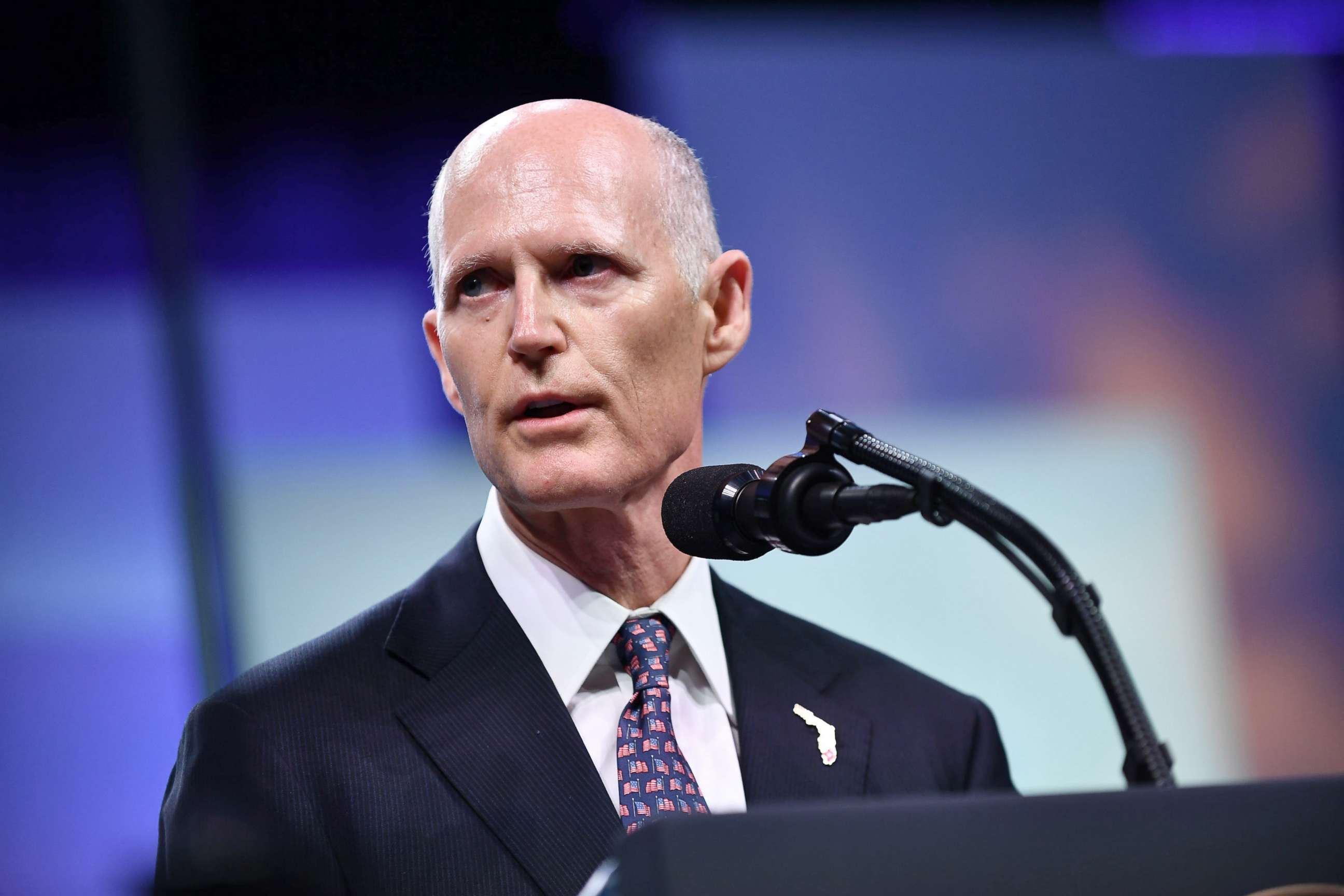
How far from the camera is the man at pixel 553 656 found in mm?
1570

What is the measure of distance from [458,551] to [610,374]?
40 cm

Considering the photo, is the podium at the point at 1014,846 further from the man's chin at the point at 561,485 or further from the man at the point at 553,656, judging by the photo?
the man's chin at the point at 561,485

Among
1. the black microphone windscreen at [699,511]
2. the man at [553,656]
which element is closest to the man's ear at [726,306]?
the man at [553,656]

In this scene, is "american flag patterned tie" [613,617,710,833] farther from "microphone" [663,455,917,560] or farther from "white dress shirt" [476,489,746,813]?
"microphone" [663,455,917,560]

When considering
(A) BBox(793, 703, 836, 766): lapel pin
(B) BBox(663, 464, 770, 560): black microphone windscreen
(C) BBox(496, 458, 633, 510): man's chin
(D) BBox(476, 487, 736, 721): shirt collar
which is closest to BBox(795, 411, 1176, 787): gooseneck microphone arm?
(B) BBox(663, 464, 770, 560): black microphone windscreen

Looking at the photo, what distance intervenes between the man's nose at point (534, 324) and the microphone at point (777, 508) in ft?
1.41

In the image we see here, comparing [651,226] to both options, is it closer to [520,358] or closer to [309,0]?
[520,358]

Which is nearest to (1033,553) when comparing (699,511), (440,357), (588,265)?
(699,511)

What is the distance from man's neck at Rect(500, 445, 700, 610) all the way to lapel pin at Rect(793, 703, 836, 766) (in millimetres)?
266

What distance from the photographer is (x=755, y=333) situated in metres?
3.14

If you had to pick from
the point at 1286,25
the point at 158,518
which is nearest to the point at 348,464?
the point at 158,518

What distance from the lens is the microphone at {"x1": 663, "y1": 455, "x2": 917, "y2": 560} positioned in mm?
1050

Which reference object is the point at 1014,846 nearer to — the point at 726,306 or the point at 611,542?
the point at 611,542

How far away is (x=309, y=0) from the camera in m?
3.11
